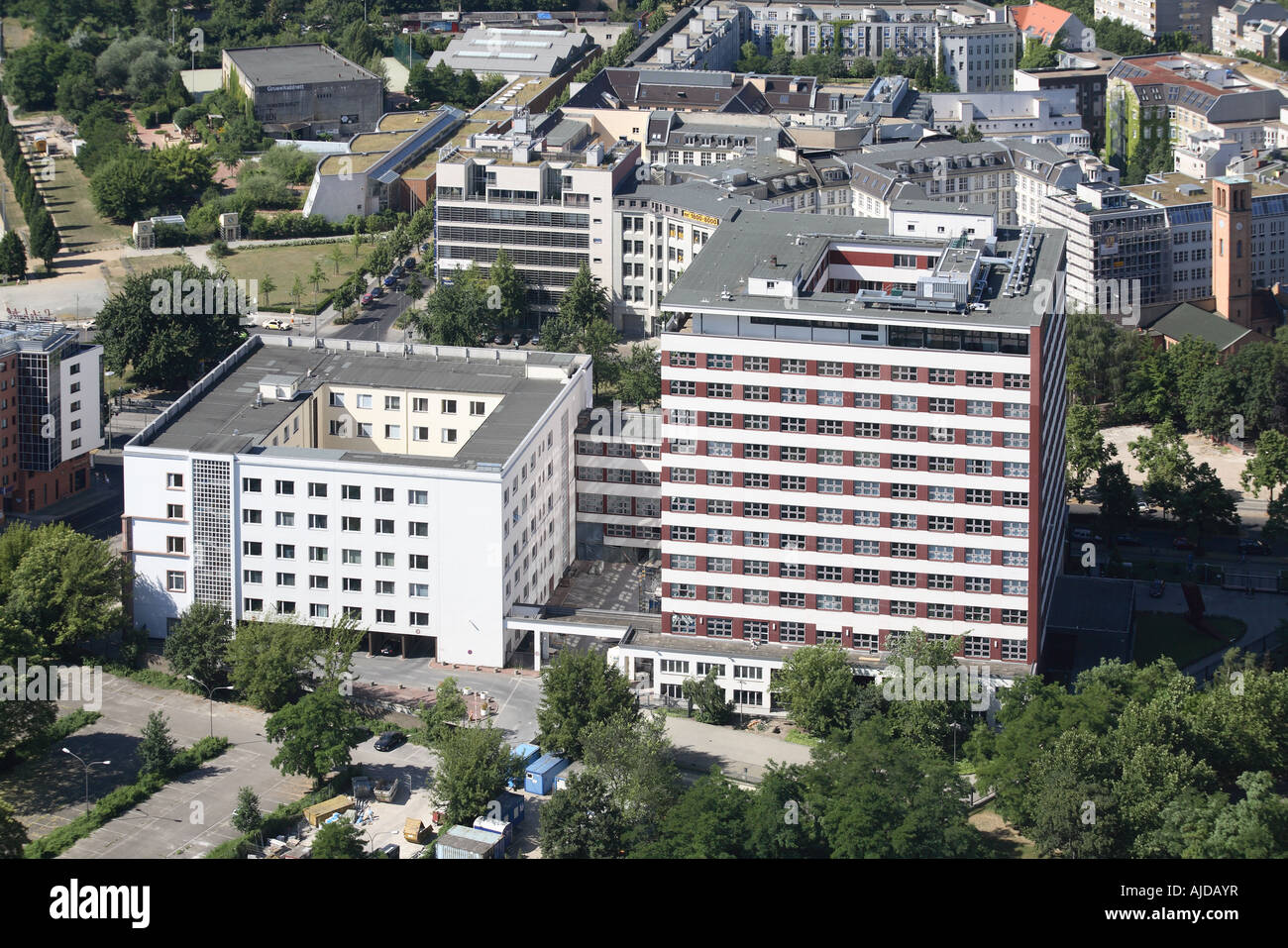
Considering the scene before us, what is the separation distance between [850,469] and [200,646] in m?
35.6

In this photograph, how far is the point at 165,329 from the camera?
145000 mm

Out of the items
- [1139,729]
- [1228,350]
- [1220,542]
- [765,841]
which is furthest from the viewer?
[1228,350]

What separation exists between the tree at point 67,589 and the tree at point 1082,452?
60.7 metres

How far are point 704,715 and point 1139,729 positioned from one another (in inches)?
888

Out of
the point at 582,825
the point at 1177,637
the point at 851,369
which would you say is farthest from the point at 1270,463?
the point at 582,825

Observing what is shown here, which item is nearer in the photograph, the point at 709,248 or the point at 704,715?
the point at 704,715

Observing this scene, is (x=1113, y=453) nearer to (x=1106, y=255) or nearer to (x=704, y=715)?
(x=1106, y=255)

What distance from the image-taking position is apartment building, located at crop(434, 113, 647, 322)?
159m

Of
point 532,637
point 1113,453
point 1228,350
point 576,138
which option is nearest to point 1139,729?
point 532,637

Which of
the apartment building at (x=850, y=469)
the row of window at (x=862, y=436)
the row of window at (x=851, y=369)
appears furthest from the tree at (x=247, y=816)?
the row of window at (x=851, y=369)

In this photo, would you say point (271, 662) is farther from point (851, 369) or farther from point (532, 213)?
point (532, 213)

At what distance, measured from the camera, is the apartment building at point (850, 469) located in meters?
96.6

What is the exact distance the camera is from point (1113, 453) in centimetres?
13000

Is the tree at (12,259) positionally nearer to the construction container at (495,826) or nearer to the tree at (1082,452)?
the tree at (1082,452)
